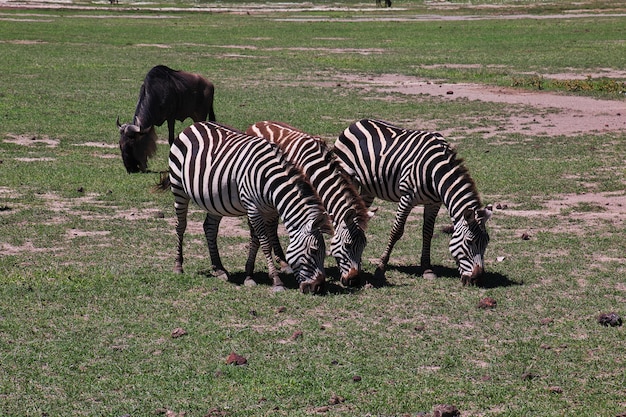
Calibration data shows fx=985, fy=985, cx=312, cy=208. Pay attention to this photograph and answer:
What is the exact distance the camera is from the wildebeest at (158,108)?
650 inches

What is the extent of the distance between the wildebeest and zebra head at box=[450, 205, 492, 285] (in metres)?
7.81

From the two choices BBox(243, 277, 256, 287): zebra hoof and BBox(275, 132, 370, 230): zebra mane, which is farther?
BBox(243, 277, 256, 287): zebra hoof

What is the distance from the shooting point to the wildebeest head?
648 inches

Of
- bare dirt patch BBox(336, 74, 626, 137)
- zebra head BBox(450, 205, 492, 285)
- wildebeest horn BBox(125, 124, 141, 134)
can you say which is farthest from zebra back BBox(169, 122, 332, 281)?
bare dirt patch BBox(336, 74, 626, 137)

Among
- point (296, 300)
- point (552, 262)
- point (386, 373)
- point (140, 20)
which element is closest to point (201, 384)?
point (386, 373)

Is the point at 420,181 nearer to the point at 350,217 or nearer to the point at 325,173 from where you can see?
the point at 325,173

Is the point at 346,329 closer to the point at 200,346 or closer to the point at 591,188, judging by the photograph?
the point at 200,346

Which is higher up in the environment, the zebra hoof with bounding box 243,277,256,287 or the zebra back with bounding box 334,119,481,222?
the zebra back with bounding box 334,119,481,222

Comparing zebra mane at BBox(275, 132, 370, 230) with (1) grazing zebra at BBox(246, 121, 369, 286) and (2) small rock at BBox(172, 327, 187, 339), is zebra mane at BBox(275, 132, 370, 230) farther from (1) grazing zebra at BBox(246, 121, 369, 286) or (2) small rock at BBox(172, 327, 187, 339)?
(2) small rock at BBox(172, 327, 187, 339)

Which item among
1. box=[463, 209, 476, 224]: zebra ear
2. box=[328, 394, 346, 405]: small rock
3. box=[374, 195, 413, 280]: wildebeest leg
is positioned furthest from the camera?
box=[374, 195, 413, 280]: wildebeest leg

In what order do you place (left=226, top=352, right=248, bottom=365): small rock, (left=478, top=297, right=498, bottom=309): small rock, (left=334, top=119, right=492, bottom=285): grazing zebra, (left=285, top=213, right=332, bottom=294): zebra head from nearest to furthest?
(left=226, top=352, right=248, bottom=365): small rock, (left=478, top=297, right=498, bottom=309): small rock, (left=285, top=213, right=332, bottom=294): zebra head, (left=334, top=119, right=492, bottom=285): grazing zebra

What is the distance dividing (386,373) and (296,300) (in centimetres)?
205

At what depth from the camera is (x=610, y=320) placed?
8.86 meters

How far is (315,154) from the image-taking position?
10.2 metres
